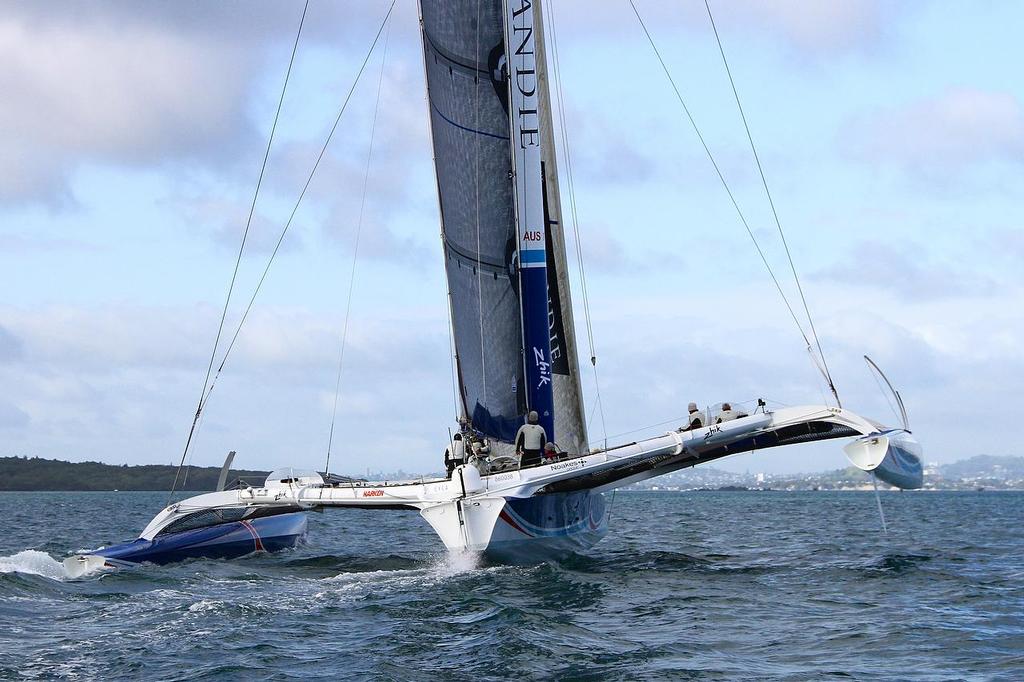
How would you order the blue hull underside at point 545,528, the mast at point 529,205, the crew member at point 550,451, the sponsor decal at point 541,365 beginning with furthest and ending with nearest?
1. the sponsor decal at point 541,365
2. the mast at point 529,205
3. the crew member at point 550,451
4. the blue hull underside at point 545,528

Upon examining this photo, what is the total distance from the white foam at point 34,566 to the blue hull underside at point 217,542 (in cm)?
64

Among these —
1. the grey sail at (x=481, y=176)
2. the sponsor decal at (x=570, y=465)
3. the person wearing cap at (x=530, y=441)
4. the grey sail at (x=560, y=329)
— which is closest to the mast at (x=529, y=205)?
the grey sail at (x=481, y=176)

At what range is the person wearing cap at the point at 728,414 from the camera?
1579 centimetres

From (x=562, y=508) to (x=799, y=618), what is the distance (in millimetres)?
5331

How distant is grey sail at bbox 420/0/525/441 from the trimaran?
2 cm

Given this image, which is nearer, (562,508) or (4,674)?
(4,674)

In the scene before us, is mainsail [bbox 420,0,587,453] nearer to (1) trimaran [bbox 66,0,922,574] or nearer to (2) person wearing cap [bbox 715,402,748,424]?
(1) trimaran [bbox 66,0,922,574]

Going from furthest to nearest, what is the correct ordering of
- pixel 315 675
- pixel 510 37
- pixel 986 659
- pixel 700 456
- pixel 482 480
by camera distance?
pixel 510 37 < pixel 700 456 < pixel 482 480 < pixel 986 659 < pixel 315 675

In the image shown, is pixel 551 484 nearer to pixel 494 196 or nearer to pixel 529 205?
pixel 529 205

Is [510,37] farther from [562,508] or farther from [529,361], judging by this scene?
[562,508]

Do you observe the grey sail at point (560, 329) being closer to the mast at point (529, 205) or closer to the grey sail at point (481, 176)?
the grey sail at point (481, 176)

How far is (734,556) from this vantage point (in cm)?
1933

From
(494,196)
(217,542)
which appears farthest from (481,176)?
(217,542)

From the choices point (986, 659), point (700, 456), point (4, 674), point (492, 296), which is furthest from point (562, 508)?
point (4, 674)
